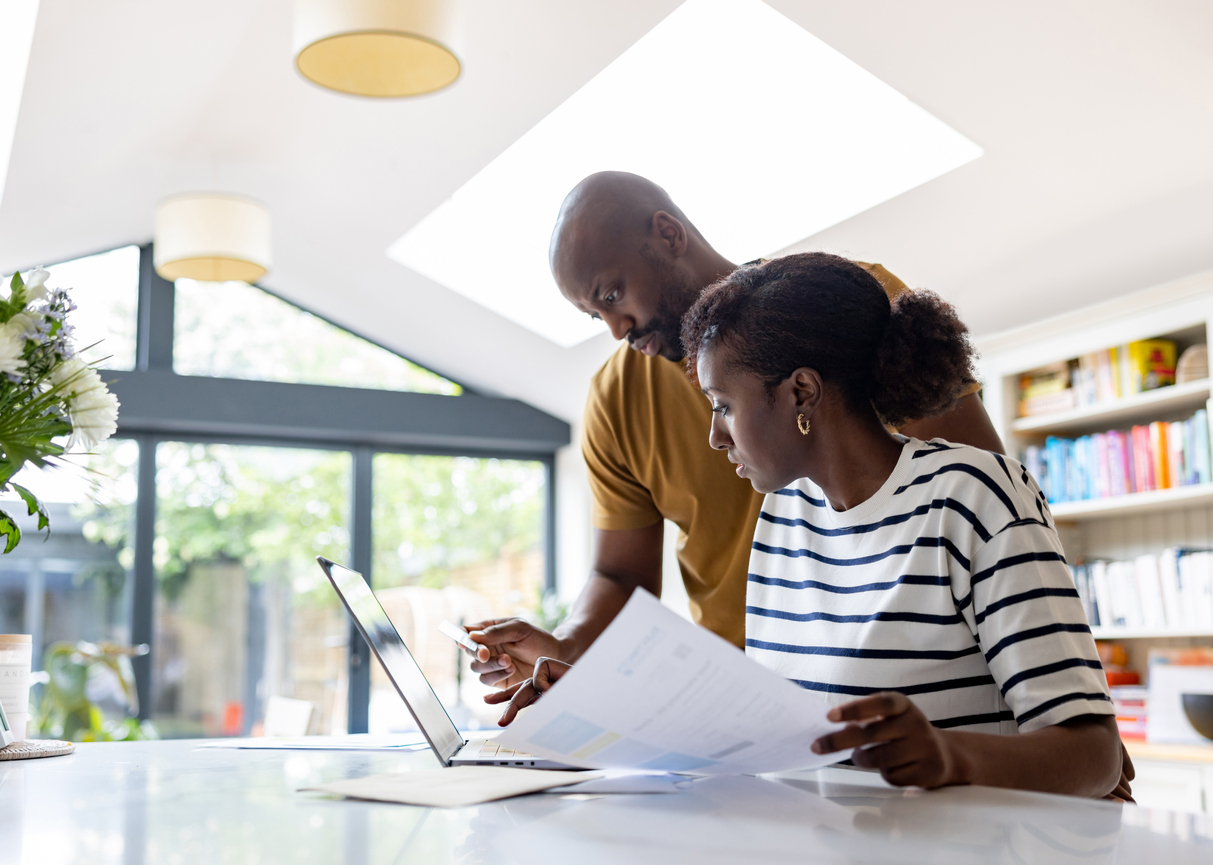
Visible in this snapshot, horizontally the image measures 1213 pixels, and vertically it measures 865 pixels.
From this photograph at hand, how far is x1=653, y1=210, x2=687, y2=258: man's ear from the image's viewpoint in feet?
5.56

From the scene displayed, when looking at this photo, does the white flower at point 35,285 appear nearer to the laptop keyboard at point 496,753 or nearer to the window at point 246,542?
the laptop keyboard at point 496,753

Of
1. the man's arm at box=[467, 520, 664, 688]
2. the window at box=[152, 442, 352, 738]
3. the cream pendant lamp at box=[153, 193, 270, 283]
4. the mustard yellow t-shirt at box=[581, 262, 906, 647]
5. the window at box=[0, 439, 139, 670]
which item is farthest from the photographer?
the window at box=[152, 442, 352, 738]

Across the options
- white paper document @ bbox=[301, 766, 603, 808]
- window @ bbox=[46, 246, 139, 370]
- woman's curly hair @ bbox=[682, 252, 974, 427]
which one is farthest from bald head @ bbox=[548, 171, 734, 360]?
window @ bbox=[46, 246, 139, 370]

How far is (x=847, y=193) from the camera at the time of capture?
138 inches

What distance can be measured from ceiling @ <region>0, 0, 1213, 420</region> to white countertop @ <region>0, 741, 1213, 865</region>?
2211 millimetres

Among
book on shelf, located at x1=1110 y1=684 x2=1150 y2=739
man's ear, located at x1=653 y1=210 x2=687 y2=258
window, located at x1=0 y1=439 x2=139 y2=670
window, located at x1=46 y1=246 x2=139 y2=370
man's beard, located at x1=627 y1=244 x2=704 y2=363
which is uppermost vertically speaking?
window, located at x1=46 y1=246 x2=139 y2=370

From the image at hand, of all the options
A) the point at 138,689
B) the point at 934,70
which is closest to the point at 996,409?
the point at 934,70

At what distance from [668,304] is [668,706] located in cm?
105

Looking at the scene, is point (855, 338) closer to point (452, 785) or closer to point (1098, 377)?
point (452, 785)

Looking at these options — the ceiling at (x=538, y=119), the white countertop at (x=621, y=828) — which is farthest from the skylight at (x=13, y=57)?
the white countertop at (x=621, y=828)

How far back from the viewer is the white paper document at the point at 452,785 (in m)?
0.74

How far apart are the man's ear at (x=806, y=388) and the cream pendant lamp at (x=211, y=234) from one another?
320 cm

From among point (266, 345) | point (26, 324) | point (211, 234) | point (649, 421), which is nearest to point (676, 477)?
point (649, 421)

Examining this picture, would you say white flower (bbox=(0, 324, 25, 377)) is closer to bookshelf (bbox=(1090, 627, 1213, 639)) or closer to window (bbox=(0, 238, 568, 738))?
bookshelf (bbox=(1090, 627, 1213, 639))
